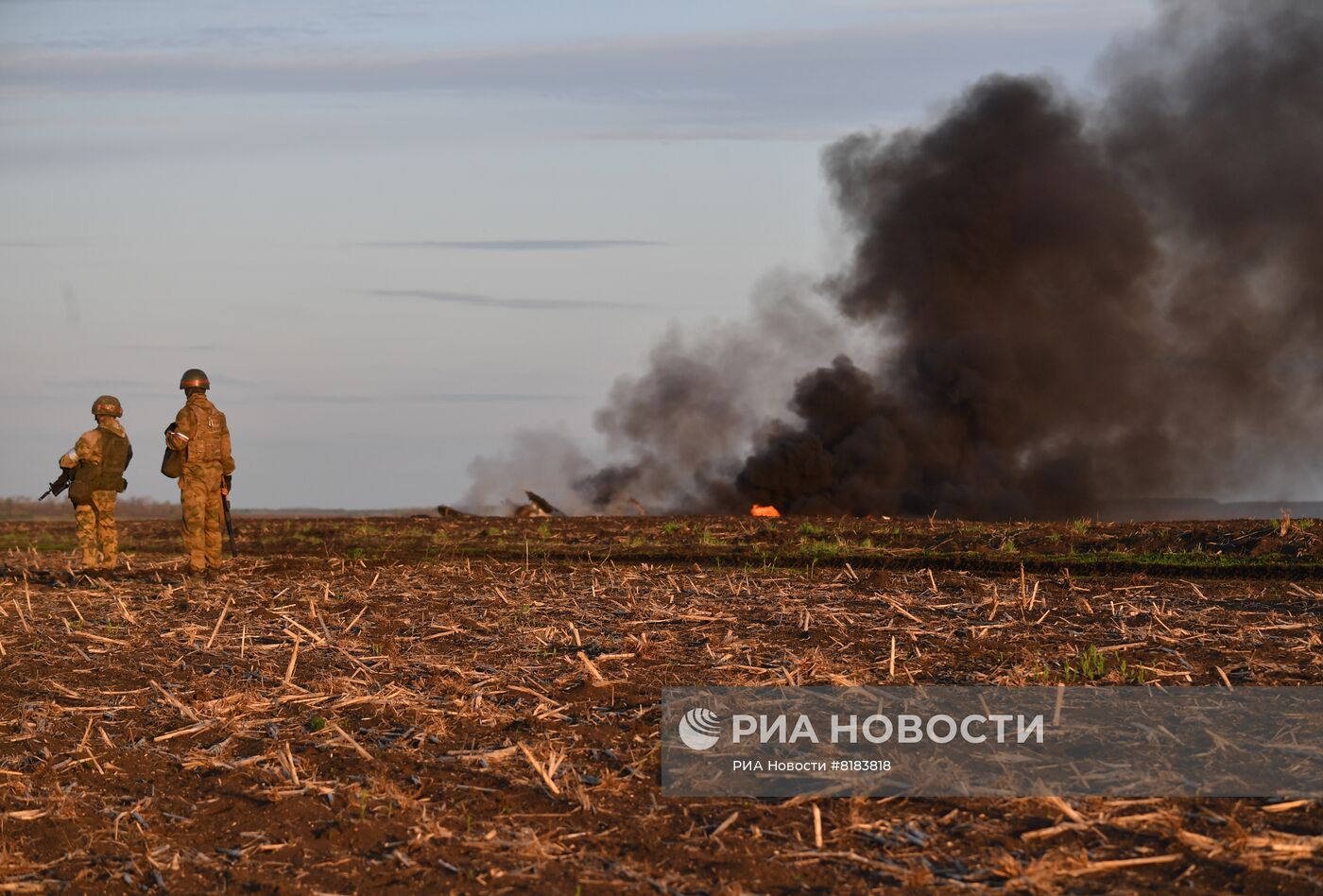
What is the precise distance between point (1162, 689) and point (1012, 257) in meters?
42.2

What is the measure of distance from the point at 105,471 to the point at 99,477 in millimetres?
140

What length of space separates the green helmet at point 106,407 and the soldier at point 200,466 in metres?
2.44

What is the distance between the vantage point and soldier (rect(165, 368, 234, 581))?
66.5 ft

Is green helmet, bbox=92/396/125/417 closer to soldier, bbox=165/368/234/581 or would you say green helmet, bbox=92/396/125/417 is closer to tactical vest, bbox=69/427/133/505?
tactical vest, bbox=69/427/133/505

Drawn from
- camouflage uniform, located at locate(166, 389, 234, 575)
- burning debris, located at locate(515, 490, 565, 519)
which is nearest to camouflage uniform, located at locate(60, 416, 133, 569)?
camouflage uniform, located at locate(166, 389, 234, 575)

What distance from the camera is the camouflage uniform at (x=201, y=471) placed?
20297mm

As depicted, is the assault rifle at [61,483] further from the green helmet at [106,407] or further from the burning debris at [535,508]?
the burning debris at [535,508]

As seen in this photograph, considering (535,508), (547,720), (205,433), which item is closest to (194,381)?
(205,433)

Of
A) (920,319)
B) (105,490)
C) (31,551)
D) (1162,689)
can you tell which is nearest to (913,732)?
(1162,689)

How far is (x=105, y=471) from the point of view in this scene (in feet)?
72.1

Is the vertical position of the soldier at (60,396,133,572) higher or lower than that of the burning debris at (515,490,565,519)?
lower

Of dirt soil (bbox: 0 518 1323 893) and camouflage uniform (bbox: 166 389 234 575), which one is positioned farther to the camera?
camouflage uniform (bbox: 166 389 234 575)

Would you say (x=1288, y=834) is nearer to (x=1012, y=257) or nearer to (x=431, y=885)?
(x=431, y=885)

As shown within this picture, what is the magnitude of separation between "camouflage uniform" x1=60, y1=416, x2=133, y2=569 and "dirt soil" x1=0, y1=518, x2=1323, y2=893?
212 centimetres
